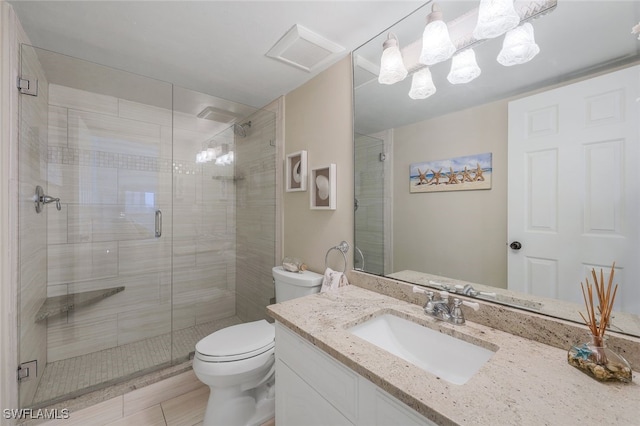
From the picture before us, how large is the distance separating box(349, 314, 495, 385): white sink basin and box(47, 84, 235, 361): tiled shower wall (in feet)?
5.80

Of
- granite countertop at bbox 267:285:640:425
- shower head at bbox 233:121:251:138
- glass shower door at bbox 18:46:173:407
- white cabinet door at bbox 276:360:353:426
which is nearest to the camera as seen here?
granite countertop at bbox 267:285:640:425

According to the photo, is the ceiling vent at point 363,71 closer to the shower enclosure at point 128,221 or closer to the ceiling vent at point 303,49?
the ceiling vent at point 303,49

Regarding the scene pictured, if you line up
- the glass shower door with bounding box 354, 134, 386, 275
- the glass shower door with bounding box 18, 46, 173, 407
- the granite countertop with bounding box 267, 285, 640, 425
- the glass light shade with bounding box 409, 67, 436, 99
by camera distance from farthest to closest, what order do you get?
the glass shower door with bounding box 18, 46, 173, 407 → the glass shower door with bounding box 354, 134, 386, 275 → the glass light shade with bounding box 409, 67, 436, 99 → the granite countertop with bounding box 267, 285, 640, 425

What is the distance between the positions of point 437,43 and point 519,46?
293 mm

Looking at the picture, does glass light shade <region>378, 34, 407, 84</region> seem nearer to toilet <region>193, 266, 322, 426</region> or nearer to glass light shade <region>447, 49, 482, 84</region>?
glass light shade <region>447, 49, 482, 84</region>

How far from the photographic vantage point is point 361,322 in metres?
1.06

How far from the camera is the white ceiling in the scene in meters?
1.21

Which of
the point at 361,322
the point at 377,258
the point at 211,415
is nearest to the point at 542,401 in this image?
the point at 361,322

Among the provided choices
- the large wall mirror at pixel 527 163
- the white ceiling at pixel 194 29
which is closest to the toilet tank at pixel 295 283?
the large wall mirror at pixel 527 163

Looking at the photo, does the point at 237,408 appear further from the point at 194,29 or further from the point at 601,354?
the point at 194,29

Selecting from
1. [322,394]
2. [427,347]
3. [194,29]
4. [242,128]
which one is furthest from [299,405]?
[242,128]

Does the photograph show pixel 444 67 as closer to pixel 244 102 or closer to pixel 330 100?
pixel 330 100

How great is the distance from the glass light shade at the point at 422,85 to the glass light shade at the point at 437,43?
0.31 feet

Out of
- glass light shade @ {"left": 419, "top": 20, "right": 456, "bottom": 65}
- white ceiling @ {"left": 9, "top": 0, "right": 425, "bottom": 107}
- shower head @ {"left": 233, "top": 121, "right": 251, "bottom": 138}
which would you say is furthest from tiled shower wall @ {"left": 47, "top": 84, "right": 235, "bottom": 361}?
glass light shade @ {"left": 419, "top": 20, "right": 456, "bottom": 65}
